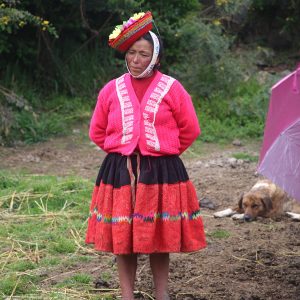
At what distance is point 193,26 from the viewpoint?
11633mm

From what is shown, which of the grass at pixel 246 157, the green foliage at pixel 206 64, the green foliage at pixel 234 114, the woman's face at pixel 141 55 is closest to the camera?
the woman's face at pixel 141 55

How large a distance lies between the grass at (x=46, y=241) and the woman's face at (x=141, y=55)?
57.8 inches

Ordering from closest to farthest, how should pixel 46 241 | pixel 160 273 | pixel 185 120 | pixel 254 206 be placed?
pixel 185 120, pixel 160 273, pixel 46 241, pixel 254 206

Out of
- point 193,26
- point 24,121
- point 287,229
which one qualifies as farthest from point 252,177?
point 193,26

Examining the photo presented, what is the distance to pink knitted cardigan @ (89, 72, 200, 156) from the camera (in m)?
3.95

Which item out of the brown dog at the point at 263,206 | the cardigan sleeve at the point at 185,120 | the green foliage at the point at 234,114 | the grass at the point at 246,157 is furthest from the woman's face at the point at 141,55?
the green foliage at the point at 234,114

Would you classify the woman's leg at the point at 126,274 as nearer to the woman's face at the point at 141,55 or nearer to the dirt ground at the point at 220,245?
the dirt ground at the point at 220,245

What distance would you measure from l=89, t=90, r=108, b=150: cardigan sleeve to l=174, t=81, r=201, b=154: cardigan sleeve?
0.42 metres

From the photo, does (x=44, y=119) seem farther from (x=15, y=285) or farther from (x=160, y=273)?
(x=160, y=273)

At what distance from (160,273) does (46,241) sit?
1727 mm

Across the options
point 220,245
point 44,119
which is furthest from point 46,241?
point 44,119

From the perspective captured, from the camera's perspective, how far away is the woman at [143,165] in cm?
390

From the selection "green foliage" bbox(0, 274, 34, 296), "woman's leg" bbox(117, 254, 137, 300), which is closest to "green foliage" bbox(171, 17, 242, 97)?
"green foliage" bbox(0, 274, 34, 296)

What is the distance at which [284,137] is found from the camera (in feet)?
13.8
